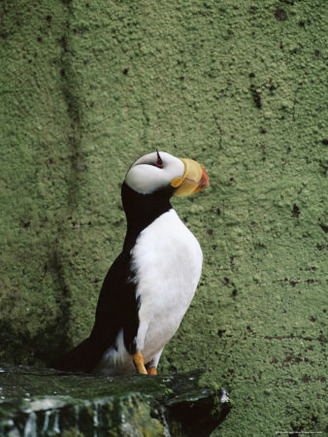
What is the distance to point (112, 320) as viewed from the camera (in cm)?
202

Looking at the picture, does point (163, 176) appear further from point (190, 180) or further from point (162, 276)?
point (162, 276)

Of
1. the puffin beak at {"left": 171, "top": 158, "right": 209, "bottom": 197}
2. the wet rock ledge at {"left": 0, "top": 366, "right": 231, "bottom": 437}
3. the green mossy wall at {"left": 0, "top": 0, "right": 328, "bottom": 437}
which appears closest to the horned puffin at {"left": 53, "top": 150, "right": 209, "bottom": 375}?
the puffin beak at {"left": 171, "top": 158, "right": 209, "bottom": 197}

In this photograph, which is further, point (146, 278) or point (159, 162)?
point (159, 162)

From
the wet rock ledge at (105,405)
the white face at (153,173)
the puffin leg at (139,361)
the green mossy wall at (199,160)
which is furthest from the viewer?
the green mossy wall at (199,160)

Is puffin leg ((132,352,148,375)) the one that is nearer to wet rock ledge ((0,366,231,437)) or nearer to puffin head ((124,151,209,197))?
wet rock ledge ((0,366,231,437))

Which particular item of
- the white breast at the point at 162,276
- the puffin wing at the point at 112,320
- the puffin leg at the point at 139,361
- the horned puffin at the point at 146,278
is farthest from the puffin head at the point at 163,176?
the puffin leg at the point at 139,361

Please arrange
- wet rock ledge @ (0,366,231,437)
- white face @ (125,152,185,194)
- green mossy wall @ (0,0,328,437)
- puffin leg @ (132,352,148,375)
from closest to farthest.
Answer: wet rock ledge @ (0,366,231,437) → puffin leg @ (132,352,148,375) → white face @ (125,152,185,194) → green mossy wall @ (0,0,328,437)

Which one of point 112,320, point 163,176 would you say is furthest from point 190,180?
point 112,320

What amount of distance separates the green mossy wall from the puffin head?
0.56 meters

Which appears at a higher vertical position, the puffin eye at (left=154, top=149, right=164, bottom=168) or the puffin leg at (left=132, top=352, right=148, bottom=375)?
the puffin eye at (left=154, top=149, right=164, bottom=168)

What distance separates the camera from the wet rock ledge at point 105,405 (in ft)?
4.47

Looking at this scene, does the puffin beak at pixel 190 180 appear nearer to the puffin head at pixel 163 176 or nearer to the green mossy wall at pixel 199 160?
the puffin head at pixel 163 176

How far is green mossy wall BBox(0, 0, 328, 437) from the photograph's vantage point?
99.6 inches

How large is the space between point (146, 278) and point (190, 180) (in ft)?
1.14
